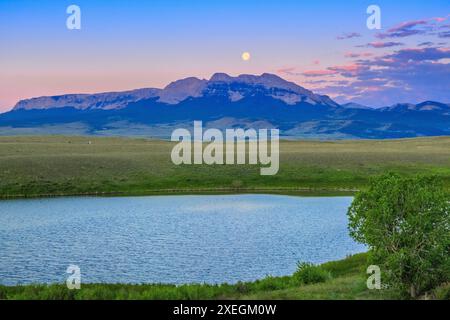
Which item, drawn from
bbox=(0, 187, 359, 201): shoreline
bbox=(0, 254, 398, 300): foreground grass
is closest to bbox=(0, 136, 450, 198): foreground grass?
bbox=(0, 187, 359, 201): shoreline

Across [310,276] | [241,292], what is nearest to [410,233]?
[310,276]

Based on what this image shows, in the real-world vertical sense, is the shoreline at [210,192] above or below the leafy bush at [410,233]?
below

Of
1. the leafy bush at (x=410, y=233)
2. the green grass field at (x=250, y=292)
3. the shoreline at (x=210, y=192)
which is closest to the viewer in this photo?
the leafy bush at (x=410, y=233)

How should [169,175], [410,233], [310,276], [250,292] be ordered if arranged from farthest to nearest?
[169,175] → [310,276] → [250,292] → [410,233]

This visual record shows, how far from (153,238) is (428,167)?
8316 centimetres

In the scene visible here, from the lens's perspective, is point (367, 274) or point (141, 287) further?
point (141, 287)

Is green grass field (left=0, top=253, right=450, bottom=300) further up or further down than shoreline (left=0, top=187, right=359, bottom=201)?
further up

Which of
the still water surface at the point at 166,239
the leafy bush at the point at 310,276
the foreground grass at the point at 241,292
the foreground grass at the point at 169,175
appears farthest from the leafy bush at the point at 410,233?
the foreground grass at the point at 169,175

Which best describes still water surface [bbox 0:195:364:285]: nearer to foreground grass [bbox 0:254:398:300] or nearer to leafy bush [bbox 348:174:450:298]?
foreground grass [bbox 0:254:398:300]

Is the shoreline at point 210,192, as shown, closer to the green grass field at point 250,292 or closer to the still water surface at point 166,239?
the still water surface at point 166,239

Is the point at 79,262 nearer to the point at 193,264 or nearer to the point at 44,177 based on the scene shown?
the point at 193,264

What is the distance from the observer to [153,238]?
50.9m

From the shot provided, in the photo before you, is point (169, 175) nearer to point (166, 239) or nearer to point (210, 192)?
point (210, 192)
